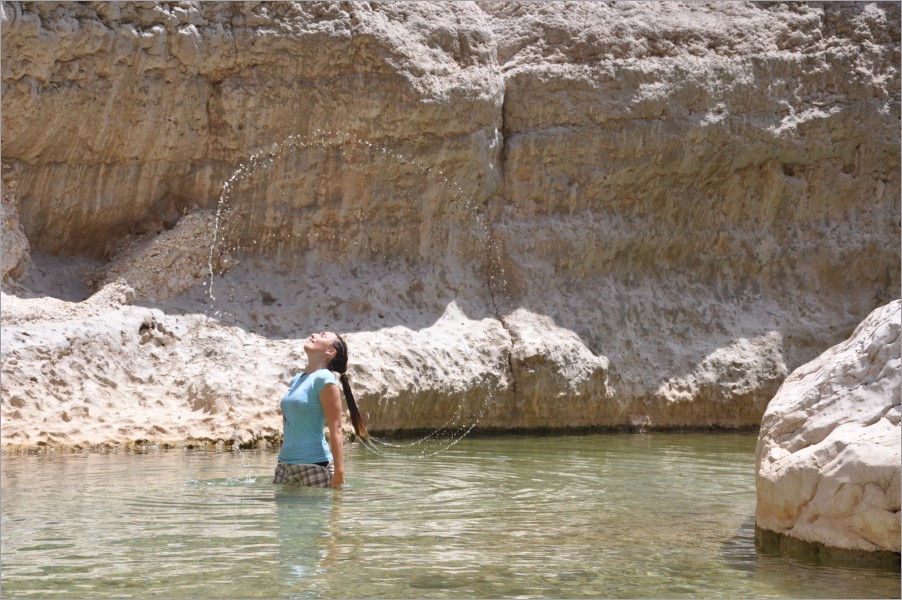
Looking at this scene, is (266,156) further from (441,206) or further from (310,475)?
(310,475)

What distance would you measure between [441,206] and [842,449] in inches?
372

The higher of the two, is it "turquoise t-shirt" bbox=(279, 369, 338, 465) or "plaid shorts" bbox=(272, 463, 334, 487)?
"turquoise t-shirt" bbox=(279, 369, 338, 465)

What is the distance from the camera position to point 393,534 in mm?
5961

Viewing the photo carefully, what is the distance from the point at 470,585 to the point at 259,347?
7.81 metres

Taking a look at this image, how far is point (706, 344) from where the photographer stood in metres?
15.0

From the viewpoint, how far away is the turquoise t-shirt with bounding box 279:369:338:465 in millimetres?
7004

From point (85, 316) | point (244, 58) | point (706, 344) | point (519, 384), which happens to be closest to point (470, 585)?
point (85, 316)

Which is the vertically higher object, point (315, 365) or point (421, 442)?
point (315, 365)

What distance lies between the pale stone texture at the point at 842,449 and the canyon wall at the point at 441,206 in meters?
6.19

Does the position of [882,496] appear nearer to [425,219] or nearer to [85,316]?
[85,316]

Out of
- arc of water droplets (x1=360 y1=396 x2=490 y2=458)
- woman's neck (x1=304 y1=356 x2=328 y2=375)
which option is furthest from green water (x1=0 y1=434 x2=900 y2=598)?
arc of water droplets (x1=360 y1=396 x2=490 y2=458)

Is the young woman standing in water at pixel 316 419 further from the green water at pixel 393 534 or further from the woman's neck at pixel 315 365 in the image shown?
the green water at pixel 393 534

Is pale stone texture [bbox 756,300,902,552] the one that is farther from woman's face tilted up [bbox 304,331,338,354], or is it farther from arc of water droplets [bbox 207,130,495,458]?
arc of water droplets [bbox 207,130,495,458]

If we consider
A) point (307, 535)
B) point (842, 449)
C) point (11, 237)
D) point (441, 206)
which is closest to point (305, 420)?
point (307, 535)
